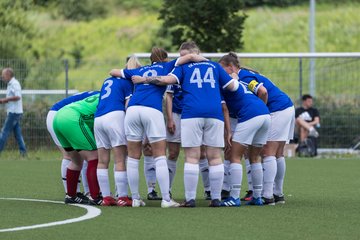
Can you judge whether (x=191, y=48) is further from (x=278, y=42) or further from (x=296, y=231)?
(x=278, y=42)

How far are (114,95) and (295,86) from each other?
16028 mm

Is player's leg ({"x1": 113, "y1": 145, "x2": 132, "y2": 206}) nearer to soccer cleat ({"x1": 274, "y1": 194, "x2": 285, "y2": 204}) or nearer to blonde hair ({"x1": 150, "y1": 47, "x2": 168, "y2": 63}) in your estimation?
blonde hair ({"x1": 150, "y1": 47, "x2": 168, "y2": 63})

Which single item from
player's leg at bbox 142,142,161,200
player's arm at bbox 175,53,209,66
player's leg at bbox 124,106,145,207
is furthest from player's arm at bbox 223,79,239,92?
player's leg at bbox 142,142,161,200

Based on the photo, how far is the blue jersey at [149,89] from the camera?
13.1 metres

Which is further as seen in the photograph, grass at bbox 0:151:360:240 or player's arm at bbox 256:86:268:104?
player's arm at bbox 256:86:268:104

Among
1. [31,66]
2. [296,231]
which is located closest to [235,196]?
[296,231]

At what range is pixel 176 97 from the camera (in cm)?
1444

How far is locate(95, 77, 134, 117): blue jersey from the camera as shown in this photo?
13.4 m

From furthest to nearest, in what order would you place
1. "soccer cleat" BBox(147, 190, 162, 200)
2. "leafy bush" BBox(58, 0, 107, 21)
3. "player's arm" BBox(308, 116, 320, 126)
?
"leafy bush" BBox(58, 0, 107, 21)
"player's arm" BBox(308, 116, 320, 126)
"soccer cleat" BBox(147, 190, 162, 200)

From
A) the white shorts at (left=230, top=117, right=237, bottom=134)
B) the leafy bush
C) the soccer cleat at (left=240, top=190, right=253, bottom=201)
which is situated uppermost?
the leafy bush

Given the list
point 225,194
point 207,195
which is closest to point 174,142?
point 207,195

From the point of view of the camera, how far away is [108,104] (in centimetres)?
1337

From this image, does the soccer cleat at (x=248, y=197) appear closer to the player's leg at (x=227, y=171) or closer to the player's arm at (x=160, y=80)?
the player's leg at (x=227, y=171)

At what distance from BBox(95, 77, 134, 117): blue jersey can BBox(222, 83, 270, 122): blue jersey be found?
47.2 inches
